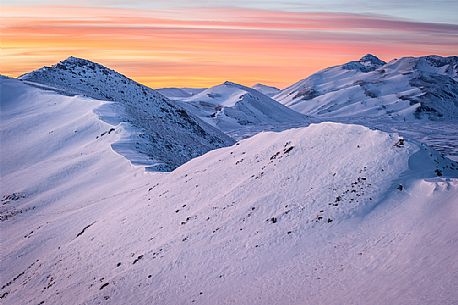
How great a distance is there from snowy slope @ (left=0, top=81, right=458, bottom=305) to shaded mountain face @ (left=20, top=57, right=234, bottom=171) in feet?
39.7

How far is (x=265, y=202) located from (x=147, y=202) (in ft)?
34.1

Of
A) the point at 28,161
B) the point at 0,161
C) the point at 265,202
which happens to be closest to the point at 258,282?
the point at 265,202

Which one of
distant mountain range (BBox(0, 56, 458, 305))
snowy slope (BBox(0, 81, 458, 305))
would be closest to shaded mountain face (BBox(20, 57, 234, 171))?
distant mountain range (BBox(0, 56, 458, 305))

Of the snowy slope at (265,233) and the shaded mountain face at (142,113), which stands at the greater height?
the snowy slope at (265,233)

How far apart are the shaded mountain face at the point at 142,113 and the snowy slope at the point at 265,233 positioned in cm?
1209

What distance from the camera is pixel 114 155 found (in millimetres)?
47250

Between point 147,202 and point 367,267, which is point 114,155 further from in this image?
point 367,267

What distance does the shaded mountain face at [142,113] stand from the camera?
5553 centimetres

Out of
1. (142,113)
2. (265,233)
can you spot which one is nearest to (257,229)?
(265,233)

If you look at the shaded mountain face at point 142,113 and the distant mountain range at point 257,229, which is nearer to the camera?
the distant mountain range at point 257,229

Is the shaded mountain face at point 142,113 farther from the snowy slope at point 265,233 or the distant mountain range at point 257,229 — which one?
the snowy slope at point 265,233

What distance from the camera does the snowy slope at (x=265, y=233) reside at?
59.4 feet

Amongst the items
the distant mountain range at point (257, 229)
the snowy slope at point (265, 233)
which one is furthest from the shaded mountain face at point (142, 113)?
the snowy slope at point (265, 233)

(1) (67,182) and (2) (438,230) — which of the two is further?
(1) (67,182)
